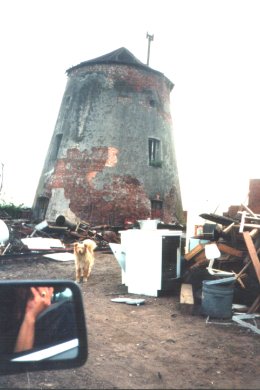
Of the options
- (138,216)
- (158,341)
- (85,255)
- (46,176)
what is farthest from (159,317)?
(46,176)

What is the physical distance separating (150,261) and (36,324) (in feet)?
20.7

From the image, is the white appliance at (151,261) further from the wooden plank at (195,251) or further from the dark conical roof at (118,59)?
the dark conical roof at (118,59)

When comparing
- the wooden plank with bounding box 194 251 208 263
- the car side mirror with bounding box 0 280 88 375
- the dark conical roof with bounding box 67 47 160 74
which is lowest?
the wooden plank with bounding box 194 251 208 263

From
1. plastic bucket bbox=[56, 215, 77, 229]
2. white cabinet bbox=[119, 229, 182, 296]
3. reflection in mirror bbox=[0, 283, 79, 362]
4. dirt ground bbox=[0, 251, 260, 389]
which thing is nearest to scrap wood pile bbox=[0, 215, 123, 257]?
plastic bucket bbox=[56, 215, 77, 229]

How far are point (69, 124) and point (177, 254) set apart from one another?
1540 centimetres

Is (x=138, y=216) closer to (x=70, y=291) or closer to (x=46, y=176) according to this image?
(x=46, y=176)

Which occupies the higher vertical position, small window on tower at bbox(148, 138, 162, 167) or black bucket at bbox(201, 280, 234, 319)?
small window on tower at bbox(148, 138, 162, 167)

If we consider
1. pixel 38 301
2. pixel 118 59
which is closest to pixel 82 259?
pixel 38 301

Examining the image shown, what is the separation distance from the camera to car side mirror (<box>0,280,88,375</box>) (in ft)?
5.53

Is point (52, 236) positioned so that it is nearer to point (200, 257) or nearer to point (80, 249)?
point (80, 249)

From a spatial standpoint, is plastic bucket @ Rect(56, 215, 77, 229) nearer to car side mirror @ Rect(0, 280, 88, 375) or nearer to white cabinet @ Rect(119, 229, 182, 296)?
white cabinet @ Rect(119, 229, 182, 296)

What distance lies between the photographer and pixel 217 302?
6.21 metres

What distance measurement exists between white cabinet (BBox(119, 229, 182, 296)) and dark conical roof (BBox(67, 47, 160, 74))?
16.1 m

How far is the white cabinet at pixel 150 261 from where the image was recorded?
7.83 m
